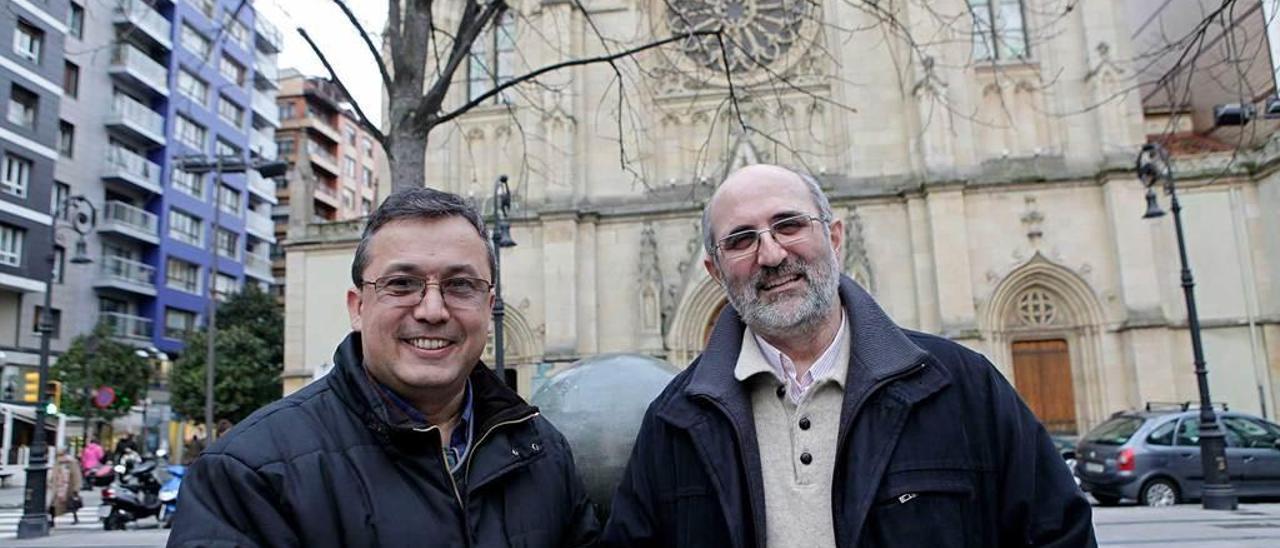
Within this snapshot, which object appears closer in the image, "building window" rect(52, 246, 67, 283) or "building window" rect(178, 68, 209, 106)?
"building window" rect(52, 246, 67, 283)

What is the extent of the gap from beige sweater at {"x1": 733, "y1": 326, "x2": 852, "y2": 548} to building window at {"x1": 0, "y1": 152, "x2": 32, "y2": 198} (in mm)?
35806

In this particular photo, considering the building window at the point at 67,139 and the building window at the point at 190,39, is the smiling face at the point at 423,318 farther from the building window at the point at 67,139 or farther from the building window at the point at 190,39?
the building window at the point at 190,39

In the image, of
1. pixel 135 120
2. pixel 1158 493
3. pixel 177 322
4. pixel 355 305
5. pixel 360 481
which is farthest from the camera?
pixel 177 322

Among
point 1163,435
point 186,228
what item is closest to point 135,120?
point 186,228

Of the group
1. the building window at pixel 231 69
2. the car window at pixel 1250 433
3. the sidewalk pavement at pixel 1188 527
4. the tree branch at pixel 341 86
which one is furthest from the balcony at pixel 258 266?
the car window at pixel 1250 433

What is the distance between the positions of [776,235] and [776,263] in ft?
0.26

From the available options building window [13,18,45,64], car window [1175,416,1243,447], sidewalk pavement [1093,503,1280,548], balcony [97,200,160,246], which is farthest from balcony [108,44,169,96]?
sidewalk pavement [1093,503,1280,548]

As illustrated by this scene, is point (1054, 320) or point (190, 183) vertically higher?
point (190, 183)

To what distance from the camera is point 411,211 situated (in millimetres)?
2174

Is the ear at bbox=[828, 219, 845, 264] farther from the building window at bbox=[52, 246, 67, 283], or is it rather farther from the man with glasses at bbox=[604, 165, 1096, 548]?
the building window at bbox=[52, 246, 67, 283]

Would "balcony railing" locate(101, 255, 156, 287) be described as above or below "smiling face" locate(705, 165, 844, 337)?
above

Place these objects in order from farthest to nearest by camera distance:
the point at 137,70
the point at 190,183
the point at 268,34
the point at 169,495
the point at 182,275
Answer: the point at 190,183 < the point at 182,275 < the point at 137,70 < the point at 169,495 < the point at 268,34

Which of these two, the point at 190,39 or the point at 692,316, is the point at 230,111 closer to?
the point at 190,39

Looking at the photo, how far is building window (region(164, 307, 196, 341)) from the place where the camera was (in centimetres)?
4028
